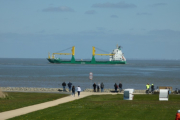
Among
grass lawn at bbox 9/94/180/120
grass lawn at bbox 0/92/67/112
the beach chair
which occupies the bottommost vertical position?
grass lawn at bbox 0/92/67/112

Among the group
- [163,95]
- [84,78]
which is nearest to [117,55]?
[84,78]

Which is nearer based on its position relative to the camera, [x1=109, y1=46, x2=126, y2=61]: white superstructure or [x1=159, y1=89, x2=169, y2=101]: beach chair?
[x1=159, y1=89, x2=169, y2=101]: beach chair

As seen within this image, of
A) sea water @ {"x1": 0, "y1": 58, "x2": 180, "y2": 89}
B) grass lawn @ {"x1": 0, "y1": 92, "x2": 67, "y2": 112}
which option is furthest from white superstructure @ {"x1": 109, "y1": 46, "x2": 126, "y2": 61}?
grass lawn @ {"x1": 0, "y1": 92, "x2": 67, "y2": 112}

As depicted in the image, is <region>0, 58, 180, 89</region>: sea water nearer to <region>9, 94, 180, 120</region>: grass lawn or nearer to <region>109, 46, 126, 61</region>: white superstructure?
<region>9, 94, 180, 120</region>: grass lawn

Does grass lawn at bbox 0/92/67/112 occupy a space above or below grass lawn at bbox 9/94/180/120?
below

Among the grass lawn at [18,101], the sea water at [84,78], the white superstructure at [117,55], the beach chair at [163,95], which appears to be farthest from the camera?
the white superstructure at [117,55]

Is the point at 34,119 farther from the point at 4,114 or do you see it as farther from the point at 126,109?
the point at 126,109

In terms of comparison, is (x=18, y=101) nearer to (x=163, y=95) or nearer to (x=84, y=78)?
(x=163, y=95)

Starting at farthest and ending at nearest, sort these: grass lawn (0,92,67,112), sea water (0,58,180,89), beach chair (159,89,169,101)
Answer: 1. sea water (0,58,180,89)
2. beach chair (159,89,169,101)
3. grass lawn (0,92,67,112)

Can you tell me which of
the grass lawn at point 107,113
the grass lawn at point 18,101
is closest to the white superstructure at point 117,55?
the grass lawn at point 18,101

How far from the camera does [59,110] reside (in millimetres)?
20422

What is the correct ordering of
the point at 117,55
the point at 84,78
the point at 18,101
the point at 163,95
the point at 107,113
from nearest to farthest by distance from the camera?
1. the point at 107,113
2. the point at 18,101
3. the point at 163,95
4. the point at 84,78
5. the point at 117,55

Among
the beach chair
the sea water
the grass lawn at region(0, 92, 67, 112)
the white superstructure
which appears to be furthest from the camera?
the white superstructure

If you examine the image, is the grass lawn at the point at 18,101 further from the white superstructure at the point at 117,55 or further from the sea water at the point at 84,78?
the white superstructure at the point at 117,55
